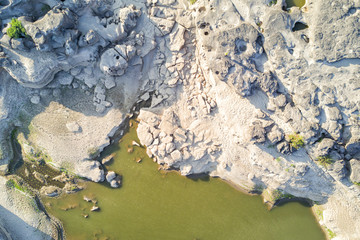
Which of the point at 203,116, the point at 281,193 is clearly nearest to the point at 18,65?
the point at 203,116

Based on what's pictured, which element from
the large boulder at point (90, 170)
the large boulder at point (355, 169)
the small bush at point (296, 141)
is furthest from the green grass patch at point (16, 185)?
the large boulder at point (355, 169)

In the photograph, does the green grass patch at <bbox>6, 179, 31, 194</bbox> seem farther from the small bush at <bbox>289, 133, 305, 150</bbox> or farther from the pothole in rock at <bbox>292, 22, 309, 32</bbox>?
the pothole in rock at <bbox>292, 22, 309, 32</bbox>

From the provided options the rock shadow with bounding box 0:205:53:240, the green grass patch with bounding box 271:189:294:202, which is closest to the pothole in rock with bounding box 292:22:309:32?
the green grass patch with bounding box 271:189:294:202

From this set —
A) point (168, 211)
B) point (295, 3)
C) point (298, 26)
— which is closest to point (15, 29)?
point (168, 211)

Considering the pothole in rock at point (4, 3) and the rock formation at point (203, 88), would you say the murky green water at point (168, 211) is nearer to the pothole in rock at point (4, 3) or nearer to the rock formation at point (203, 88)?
the rock formation at point (203, 88)

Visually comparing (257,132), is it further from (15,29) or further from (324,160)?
(15,29)
